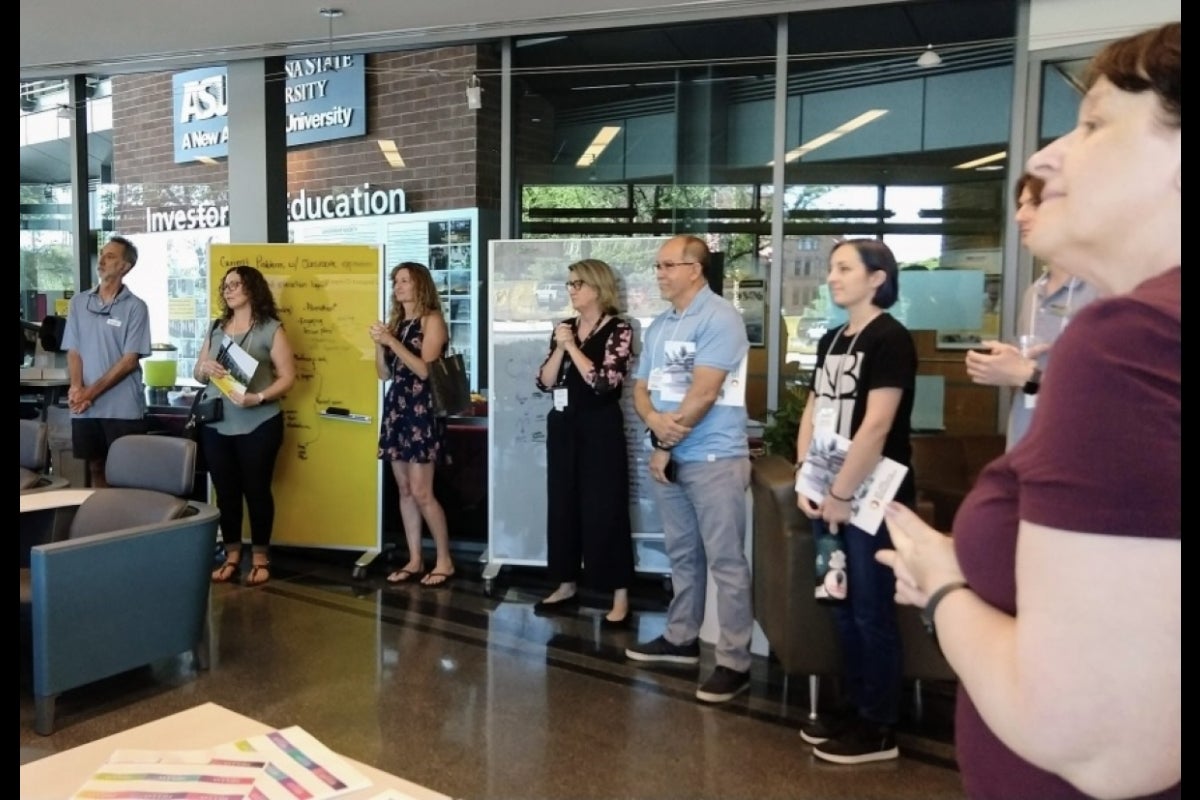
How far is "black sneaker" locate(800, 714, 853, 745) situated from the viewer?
3016 millimetres

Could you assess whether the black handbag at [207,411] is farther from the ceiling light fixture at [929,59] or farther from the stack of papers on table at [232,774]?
the ceiling light fixture at [929,59]

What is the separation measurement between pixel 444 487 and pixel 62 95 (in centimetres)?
427

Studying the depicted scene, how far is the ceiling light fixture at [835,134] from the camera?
494 centimetres

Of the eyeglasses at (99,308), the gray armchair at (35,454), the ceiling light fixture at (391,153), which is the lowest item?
the gray armchair at (35,454)

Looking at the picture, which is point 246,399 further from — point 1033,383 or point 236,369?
point 1033,383

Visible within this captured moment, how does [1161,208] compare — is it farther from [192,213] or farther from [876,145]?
[192,213]

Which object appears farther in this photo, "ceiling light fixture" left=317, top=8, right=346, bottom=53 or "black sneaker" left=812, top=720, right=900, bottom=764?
"ceiling light fixture" left=317, top=8, right=346, bottom=53

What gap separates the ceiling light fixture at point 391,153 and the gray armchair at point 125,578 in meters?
2.90

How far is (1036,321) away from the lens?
2594 millimetres

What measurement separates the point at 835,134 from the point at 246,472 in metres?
3.73

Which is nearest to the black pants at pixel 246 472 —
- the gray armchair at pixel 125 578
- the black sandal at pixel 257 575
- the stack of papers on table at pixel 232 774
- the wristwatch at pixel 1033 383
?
Answer: the black sandal at pixel 257 575

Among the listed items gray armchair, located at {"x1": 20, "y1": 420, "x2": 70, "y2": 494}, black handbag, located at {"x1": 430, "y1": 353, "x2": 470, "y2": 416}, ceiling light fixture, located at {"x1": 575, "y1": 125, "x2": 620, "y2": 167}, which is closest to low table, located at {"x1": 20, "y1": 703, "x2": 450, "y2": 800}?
gray armchair, located at {"x1": 20, "y1": 420, "x2": 70, "y2": 494}

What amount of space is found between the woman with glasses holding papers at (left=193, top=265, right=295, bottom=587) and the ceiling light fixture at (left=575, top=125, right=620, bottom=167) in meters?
2.04

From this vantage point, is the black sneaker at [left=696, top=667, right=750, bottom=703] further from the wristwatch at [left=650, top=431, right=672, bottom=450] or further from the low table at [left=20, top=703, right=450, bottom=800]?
the low table at [left=20, top=703, right=450, bottom=800]
